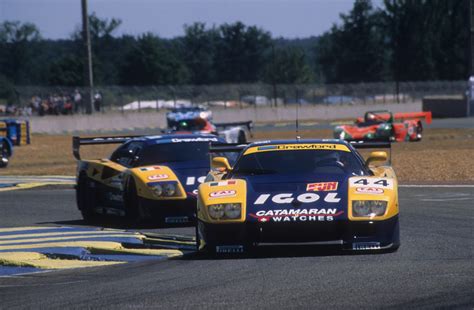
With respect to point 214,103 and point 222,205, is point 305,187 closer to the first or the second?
point 222,205

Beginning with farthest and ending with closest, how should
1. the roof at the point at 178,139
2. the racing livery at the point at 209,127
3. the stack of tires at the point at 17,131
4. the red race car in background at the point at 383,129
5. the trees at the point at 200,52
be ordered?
the trees at the point at 200,52, the stack of tires at the point at 17,131, the red race car in background at the point at 383,129, the racing livery at the point at 209,127, the roof at the point at 178,139

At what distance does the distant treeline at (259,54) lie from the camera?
98688 mm

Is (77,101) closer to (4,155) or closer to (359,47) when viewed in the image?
(4,155)

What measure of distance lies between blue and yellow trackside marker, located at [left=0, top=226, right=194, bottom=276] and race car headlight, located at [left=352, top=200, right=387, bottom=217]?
178cm

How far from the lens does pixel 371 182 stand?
9.77 meters

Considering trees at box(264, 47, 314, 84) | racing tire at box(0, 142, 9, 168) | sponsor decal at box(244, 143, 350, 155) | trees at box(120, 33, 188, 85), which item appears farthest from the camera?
trees at box(264, 47, 314, 84)

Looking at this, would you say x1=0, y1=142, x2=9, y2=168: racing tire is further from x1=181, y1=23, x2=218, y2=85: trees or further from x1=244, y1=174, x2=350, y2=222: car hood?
x1=181, y1=23, x2=218, y2=85: trees

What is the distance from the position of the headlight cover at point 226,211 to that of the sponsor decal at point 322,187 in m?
0.74

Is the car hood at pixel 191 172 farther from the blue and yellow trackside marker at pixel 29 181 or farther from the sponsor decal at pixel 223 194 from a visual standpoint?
the blue and yellow trackside marker at pixel 29 181

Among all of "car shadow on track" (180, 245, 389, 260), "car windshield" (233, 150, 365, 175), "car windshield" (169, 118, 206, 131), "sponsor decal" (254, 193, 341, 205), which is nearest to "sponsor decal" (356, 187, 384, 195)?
"sponsor decal" (254, 193, 341, 205)

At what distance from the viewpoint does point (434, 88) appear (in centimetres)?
7275

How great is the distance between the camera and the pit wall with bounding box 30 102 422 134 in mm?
51469

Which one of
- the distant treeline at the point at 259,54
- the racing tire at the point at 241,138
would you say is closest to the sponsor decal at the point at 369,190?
the racing tire at the point at 241,138

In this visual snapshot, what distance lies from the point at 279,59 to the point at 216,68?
11.7 meters
